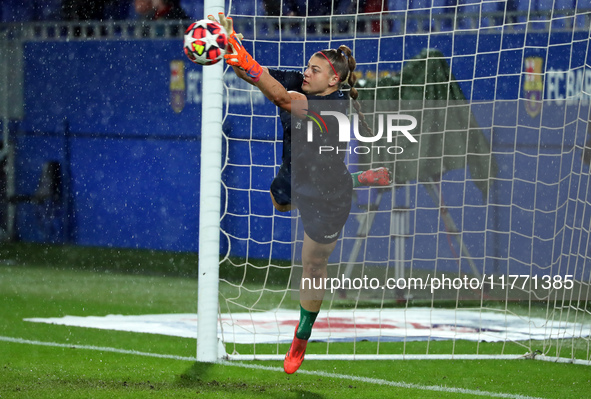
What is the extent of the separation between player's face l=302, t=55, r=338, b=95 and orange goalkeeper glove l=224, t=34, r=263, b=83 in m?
0.56

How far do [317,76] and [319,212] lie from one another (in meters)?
0.80

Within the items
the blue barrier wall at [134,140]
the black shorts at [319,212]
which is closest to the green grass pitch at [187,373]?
the black shorts at [319,212]

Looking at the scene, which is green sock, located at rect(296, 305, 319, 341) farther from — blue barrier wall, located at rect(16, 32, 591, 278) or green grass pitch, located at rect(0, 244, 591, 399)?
blue barrier wall, located at rect(16, 32, 591, 278)

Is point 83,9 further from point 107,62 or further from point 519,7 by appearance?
point 519,7

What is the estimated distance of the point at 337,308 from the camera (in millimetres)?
7551

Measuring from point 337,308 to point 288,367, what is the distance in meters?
3.38

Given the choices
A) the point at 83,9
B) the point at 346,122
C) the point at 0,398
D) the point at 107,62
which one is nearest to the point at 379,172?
the point at 346,122

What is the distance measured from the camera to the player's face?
404 cm

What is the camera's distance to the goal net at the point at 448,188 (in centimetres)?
733

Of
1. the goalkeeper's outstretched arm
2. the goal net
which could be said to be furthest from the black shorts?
the goal net

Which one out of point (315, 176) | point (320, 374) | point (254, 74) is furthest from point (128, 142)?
point (254, 74)

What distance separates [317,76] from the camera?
4051mm

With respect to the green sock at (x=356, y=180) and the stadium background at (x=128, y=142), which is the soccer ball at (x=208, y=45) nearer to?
the green sock at (x=356, y=180)

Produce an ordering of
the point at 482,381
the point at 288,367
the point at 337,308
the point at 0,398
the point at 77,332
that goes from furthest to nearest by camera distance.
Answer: the point at 337,308 < the point at 77,332 < the point at 482,381 < the point at 288,367 < the point at 0,398
